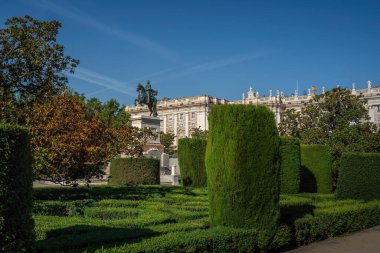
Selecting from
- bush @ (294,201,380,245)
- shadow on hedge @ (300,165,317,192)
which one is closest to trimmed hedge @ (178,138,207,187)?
shadow on hedge @ (300,165,317,192)

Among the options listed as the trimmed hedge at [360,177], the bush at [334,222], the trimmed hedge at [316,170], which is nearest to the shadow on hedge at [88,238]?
the bush at [334,222]

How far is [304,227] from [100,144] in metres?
8.70

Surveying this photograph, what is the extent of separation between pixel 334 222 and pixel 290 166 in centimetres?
800

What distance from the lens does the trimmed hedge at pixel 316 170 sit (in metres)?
20.3

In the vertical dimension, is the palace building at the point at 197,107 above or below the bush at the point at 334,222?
above

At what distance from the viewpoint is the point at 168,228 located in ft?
24.1

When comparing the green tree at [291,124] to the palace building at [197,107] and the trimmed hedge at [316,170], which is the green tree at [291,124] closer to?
the trimmed hedge at [316,170]

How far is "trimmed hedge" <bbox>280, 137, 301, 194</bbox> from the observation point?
1795cm

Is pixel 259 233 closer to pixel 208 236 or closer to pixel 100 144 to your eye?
pixel 208 236

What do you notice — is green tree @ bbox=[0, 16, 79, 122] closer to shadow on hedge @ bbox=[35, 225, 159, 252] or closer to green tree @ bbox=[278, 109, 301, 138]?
shadow on hedge @ bbox=[35, 225, 159, 252]

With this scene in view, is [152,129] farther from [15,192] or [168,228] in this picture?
[15,192]

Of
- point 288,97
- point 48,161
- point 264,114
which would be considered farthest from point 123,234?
point 288,97

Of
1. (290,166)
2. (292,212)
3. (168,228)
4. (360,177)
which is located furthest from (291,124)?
(168,228)

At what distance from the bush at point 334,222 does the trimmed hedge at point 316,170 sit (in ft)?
25.4
